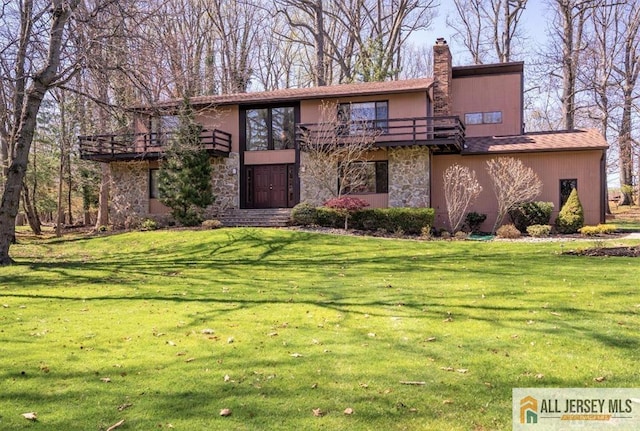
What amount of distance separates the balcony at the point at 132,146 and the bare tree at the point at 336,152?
12.5ft

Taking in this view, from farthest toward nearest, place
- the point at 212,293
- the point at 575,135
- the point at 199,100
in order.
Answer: the point at 199,100 → the point at 575,135 → the point at 212,293

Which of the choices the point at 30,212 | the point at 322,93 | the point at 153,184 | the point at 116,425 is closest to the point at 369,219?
the point at 322,93

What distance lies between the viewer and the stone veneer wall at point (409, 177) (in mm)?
20094

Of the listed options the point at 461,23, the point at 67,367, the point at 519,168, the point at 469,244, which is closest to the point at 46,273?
the point at 67,367

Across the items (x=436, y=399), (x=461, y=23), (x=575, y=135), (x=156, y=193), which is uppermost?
(x=461, y=23)

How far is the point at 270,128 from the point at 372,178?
5457 millimetres

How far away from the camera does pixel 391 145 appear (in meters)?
19.8

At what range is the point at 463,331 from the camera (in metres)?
5.48

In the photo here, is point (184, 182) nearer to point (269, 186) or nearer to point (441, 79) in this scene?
point (269, 186)

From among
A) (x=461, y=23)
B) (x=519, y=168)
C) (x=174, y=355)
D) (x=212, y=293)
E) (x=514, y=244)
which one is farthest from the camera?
(x=461, y=23)

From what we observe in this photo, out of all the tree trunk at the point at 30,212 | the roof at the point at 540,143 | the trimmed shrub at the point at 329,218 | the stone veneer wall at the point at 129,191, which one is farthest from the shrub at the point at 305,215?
the tree trunk at the point at 30,212

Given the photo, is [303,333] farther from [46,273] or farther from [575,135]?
[575,135]

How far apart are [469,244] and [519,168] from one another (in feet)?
17.4

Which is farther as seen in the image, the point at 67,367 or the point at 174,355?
the point at 174,355
